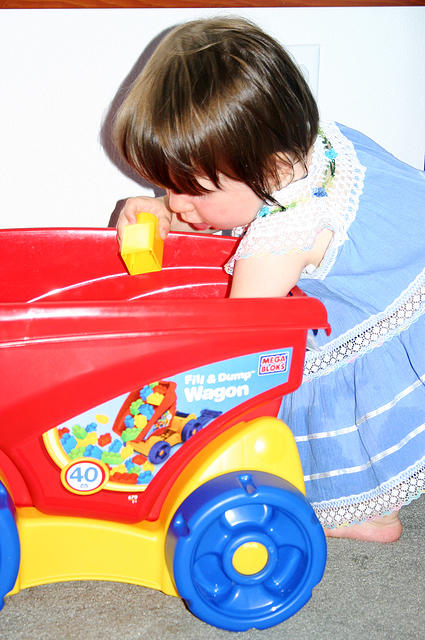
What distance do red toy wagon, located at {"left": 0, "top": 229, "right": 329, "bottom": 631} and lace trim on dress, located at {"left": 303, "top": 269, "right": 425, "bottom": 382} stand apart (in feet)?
0.54

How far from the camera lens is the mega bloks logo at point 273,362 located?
59 cm

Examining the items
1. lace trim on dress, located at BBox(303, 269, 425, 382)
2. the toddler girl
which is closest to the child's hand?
the toddler girl

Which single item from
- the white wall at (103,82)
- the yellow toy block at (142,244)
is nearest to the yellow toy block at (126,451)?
the yellow toy block at (142,244)

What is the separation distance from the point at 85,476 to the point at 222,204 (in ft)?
0.92

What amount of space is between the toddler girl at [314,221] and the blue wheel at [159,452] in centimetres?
17

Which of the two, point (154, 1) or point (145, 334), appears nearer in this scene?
point (145, 334)

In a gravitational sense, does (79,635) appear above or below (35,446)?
below

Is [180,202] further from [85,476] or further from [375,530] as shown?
[375,530]

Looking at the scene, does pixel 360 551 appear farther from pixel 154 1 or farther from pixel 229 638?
pixel 154 1

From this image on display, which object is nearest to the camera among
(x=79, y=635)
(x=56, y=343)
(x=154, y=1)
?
(x=56, y=343)

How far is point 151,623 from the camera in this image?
0.66 m

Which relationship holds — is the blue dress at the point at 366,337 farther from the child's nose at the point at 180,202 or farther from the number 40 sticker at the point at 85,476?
the number 40 sticker at the point at 85,476

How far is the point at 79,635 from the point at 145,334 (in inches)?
12.0

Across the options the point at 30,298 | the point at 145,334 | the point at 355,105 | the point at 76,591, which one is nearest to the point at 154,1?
the point at 355,105
